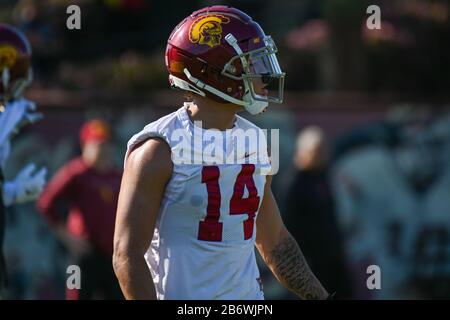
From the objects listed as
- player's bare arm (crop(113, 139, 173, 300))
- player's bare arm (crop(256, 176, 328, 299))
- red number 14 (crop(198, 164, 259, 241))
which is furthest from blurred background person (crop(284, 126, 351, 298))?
player's bare arm (crop(113, 139, 173, 300))

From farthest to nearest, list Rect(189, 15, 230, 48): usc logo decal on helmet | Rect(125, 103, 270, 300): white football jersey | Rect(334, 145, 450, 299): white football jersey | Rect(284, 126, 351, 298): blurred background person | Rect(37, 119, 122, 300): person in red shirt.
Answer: Rect(334, 145, 450, 299): white football jersey, Rect(284, 126, 351, 298): blurred background person, Rect(37, 119, 122, 300): person in red shirt, Rect(189, 15, 230, 48): usc logo decal on helmet, Rect(125, 103, 270, 300): white football jersey

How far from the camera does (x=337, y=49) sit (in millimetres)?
11680

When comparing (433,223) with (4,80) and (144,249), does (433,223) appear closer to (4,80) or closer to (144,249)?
(4,80)

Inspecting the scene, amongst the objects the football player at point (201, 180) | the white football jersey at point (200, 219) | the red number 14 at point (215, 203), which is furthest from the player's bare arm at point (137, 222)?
the red number 14 at point (215, 203)

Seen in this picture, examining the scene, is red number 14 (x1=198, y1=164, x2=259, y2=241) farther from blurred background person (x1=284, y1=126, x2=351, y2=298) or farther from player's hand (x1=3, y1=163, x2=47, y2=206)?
blurred background person (x1=284, y1=126, x2=351, y2=298)

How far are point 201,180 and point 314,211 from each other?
5.18 m

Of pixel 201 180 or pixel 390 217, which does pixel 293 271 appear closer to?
pixel 201 180

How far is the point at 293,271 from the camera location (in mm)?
4777

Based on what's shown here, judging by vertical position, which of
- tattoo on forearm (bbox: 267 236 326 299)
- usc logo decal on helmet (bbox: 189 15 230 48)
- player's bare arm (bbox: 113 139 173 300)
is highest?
usc logo decal on helmet (bbox: 189 15 230 48)

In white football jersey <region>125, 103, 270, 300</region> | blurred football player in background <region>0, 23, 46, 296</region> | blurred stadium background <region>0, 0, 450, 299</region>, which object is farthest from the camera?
blurred stadium background <region>0, 0, 450, 299</region>

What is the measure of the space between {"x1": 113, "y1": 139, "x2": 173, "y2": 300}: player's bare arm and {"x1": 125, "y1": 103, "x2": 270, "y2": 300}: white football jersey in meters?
0.11

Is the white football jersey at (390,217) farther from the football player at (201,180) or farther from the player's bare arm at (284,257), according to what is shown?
the football player at (201,180)

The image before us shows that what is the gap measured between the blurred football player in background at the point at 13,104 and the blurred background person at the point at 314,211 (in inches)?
148

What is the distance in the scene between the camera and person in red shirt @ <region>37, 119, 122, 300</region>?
28.7 ft
